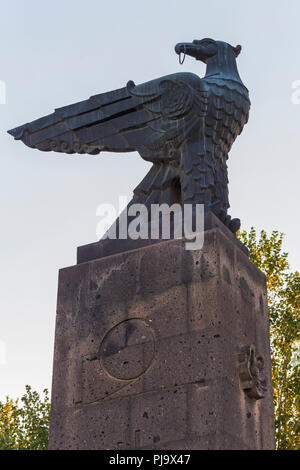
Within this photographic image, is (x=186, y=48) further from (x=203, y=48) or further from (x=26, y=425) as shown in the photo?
(x=26, y=425)

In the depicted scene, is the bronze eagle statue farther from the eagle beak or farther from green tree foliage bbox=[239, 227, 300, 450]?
green tree foliage bbox=[239, 227, 300, 450]

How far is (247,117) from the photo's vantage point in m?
8.80

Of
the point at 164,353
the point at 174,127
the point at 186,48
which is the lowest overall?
the point at 164,353

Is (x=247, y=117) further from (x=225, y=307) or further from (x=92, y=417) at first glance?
(x=92, y=417)

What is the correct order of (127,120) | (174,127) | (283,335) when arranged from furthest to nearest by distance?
1. (283,335)
2. (127,120)
3. (174,127)

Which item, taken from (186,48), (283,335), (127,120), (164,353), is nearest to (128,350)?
(164,353)

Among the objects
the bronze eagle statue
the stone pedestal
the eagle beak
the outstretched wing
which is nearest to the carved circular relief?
the stone pedestal

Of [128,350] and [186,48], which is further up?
[186,48]

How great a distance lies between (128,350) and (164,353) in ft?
1.26

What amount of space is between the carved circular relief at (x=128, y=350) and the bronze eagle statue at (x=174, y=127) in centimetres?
132

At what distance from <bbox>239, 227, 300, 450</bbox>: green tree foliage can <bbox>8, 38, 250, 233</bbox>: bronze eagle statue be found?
26.5 feet

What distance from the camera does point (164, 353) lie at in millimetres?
7277

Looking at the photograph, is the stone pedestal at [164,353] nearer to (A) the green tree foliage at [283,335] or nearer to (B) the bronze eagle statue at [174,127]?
(B) the bronze eagle statue at [174,127]
